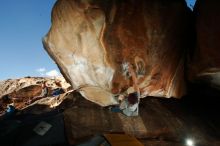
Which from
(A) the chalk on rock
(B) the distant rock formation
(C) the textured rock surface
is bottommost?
(A) the chalk on rock

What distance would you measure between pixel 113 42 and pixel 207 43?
2011 mm

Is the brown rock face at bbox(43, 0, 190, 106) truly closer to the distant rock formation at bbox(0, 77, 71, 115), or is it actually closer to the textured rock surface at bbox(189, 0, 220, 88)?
the textured rock surface at bbox(189, 0, 220, 88)

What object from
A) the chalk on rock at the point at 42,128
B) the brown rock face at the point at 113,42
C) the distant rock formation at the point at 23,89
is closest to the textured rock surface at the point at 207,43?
the brown rock face at the point at 113,42

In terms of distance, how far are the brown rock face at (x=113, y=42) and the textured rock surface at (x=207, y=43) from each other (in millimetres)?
514

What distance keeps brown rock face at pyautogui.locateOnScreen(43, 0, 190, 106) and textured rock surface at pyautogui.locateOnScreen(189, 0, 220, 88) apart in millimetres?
514

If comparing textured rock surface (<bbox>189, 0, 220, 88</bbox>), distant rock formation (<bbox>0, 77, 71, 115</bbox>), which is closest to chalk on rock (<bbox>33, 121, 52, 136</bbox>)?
textured rock surface (<bbox>189, 0, 220, 88</bbox>)

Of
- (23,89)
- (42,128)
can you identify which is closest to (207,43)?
(42,128)

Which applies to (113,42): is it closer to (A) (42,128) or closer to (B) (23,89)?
(A) (42,128)

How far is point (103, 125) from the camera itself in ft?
17.3

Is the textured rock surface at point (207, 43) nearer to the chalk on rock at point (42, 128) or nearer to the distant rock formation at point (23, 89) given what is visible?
the chalk on rock at point (42, 128)

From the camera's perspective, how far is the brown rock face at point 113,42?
15.7ft

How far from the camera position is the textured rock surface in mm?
4807

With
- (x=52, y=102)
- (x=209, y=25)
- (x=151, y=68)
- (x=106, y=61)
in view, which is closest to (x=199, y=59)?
(x=209, y=25)

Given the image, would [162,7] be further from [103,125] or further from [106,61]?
[103,125]
